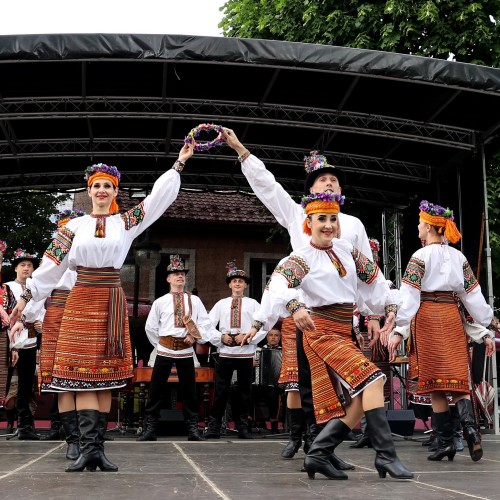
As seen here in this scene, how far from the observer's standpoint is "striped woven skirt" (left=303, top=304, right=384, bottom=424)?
14.5 ft

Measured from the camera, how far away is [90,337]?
16.6ft

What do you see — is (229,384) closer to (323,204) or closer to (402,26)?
(323,204)

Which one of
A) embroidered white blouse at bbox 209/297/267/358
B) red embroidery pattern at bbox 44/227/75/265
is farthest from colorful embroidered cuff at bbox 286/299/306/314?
embroidered white blouse at bbox 209/297/267/358

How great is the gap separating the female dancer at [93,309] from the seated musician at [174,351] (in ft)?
10.4

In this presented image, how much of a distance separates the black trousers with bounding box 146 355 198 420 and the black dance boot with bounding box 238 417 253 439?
59cm

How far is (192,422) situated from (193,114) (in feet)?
11.1

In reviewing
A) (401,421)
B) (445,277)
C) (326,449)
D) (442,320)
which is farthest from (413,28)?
(326,449)

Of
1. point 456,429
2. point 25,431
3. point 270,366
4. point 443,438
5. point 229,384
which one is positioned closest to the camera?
point 443,438

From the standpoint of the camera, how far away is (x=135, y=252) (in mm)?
12141

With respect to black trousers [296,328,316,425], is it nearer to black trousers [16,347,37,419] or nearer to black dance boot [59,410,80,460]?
black dance boot [59,410,80,460]

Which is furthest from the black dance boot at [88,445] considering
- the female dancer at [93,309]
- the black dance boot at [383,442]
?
the black dance boot at [383,442]

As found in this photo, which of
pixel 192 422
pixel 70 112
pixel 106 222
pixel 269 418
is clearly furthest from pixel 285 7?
pixel 106 222

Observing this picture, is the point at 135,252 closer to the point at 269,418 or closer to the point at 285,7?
the point at 269,418

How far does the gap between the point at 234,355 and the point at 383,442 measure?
15.2 ft
